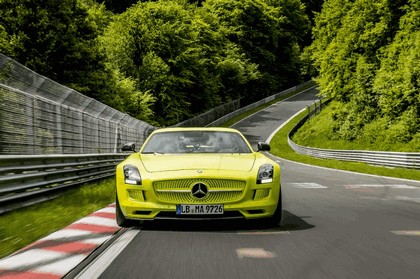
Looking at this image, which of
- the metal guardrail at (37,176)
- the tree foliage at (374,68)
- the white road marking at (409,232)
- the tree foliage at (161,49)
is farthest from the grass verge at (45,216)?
the tree foliage at (374,68)

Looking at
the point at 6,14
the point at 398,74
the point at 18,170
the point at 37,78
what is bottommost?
the point at 18,170

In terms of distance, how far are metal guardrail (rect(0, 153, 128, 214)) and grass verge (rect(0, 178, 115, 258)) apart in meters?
0.16

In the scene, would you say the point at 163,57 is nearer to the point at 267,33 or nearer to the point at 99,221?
the point at 267,33

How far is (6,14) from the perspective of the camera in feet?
120

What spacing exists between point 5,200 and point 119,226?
2195 mm

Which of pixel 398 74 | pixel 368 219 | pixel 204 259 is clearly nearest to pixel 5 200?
pixel 204 259

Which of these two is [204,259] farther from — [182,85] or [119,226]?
[182,85]

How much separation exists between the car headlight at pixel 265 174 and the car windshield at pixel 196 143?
107 cm

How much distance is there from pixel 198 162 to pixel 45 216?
2811 millimetres

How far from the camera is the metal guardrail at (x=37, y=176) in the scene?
29.9ft

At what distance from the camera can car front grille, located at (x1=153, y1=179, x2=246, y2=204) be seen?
7.17 m

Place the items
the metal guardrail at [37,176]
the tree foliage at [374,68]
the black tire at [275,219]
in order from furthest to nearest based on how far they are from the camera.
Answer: the tree foliage at [374,68] → the metal guardrail at [37,176] → the black tire at [275,219]

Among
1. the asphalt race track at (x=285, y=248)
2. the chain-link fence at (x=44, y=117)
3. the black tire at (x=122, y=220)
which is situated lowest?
the asphalt race track at (x=285, y=248)

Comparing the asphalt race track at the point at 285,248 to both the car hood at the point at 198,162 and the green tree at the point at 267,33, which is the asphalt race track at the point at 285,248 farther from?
the green tree at the point at 267,33
